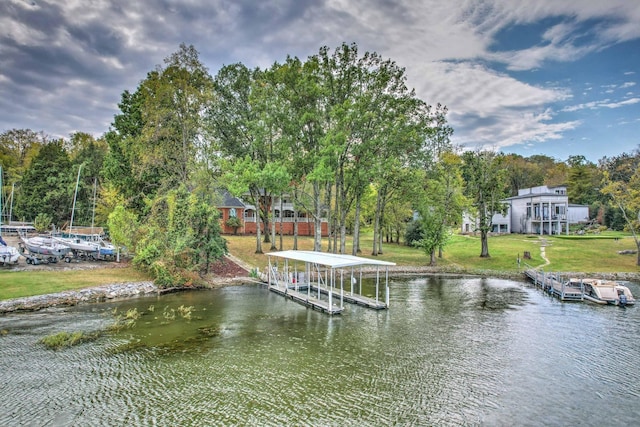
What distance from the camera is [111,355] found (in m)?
14.1

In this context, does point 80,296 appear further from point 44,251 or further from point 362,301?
point 362,301

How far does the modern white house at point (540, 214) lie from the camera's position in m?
59.2

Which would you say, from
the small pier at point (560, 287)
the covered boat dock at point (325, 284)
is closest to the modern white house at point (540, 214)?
the small pier at point (560, 287)

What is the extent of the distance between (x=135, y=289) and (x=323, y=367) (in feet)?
55.3

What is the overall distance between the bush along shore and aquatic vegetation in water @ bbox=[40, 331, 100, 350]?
6.49 m

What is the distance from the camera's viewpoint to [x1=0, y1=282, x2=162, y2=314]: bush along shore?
19859 millimetres

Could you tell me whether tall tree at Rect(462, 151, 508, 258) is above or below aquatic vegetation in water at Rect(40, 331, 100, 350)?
above

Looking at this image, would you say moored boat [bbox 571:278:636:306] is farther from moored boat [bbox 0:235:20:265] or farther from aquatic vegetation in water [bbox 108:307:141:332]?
moored boat [bbox 0:235:20:265]

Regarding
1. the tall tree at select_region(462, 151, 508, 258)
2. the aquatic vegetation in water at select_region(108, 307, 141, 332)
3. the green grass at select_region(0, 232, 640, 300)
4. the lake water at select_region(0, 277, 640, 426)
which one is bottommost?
the lake water at select_region(0, 277, 640, 426)

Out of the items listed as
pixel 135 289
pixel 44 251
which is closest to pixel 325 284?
pixel 135 289

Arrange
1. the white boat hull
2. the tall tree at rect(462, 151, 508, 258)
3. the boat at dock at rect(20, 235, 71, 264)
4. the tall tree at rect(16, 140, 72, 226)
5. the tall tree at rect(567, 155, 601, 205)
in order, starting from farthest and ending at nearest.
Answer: the tall tree at rect(567, 155, 601, 205) → the tall tree at rect(16, 140, 72, 226) → the tall tree at rect(462, 151, 508, 258) → the boat at dock at rect(20, 235, 71, 264) → the white boat hull

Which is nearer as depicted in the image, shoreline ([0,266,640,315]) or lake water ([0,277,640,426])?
lake water ([0,277,640,426])

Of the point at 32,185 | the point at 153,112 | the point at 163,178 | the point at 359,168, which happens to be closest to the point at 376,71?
the point at 359,168

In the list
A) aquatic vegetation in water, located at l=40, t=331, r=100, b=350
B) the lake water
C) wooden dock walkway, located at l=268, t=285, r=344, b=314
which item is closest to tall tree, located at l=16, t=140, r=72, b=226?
the lake water
